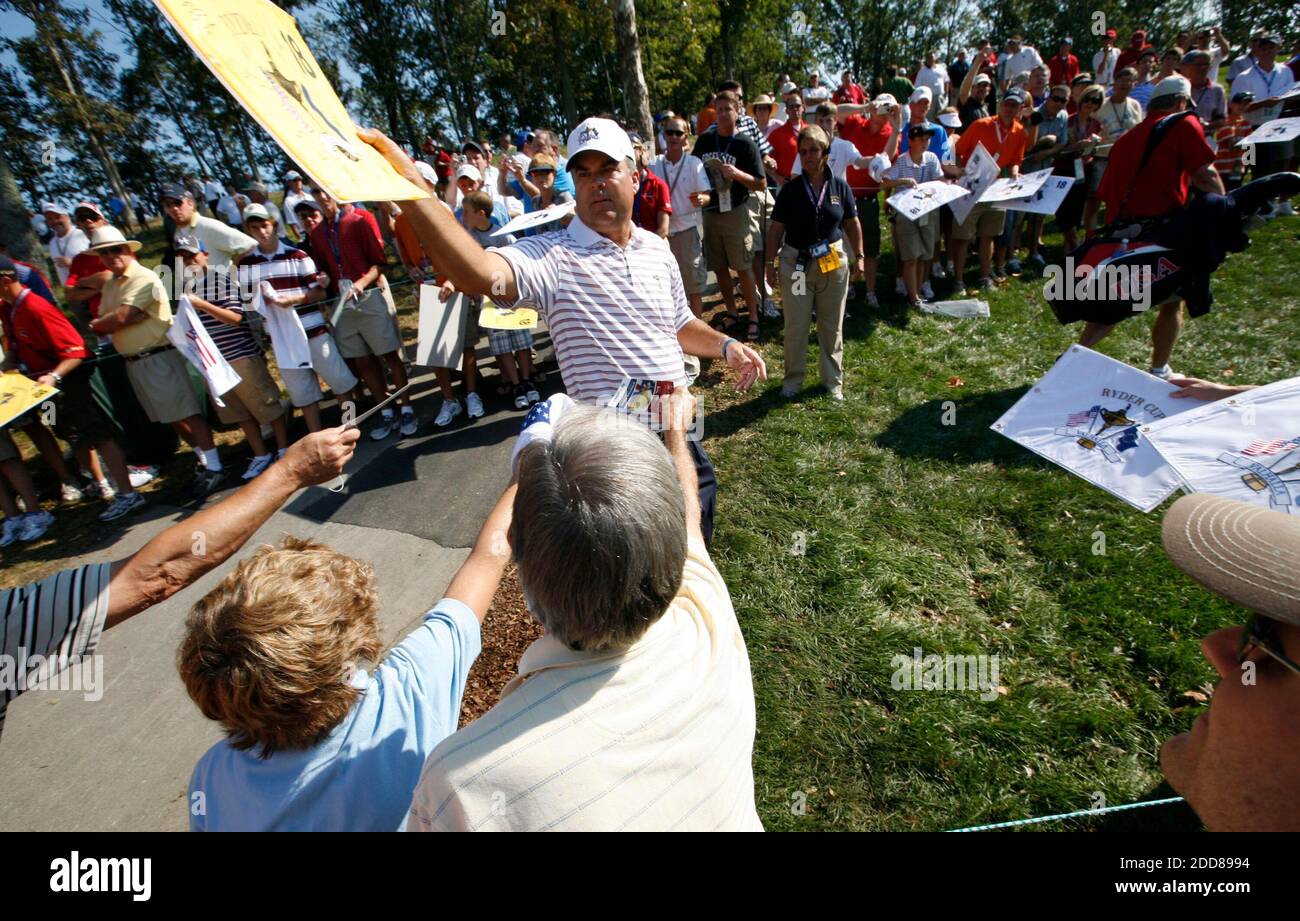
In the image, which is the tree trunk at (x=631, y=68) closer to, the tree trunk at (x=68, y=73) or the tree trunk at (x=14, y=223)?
the tree trunk at (x=14, y=223)

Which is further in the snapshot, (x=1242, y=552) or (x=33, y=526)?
(x=33, y=526)

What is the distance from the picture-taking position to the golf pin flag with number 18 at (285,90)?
1.12 meters

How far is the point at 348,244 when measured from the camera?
625 centimetres

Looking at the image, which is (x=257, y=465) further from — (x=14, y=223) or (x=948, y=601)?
(x=14, y=223)

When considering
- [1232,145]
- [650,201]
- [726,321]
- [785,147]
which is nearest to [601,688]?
Result: [650,201]

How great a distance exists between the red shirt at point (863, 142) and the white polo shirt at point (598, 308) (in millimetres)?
6607

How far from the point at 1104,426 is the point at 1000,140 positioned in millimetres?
7024

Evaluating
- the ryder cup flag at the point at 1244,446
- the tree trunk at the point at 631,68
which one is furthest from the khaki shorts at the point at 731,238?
the ryder cup flag at the point at 1244,446

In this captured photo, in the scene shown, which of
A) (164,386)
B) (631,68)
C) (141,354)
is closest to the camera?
(141,354)

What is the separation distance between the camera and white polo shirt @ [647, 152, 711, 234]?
7129 mm

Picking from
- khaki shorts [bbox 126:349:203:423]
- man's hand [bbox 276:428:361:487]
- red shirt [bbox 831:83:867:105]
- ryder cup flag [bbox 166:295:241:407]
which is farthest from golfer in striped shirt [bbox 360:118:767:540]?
red shirt [bbox 831:83:867:105]

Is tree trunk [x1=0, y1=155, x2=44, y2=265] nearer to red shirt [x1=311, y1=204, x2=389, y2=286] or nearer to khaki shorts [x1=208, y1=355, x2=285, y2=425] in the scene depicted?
khaki shorts [x1=208, y1=355, x2=285, y2=425]

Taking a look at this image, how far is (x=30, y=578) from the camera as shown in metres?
4.95

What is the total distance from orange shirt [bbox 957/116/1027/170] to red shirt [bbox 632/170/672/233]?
182 inches
